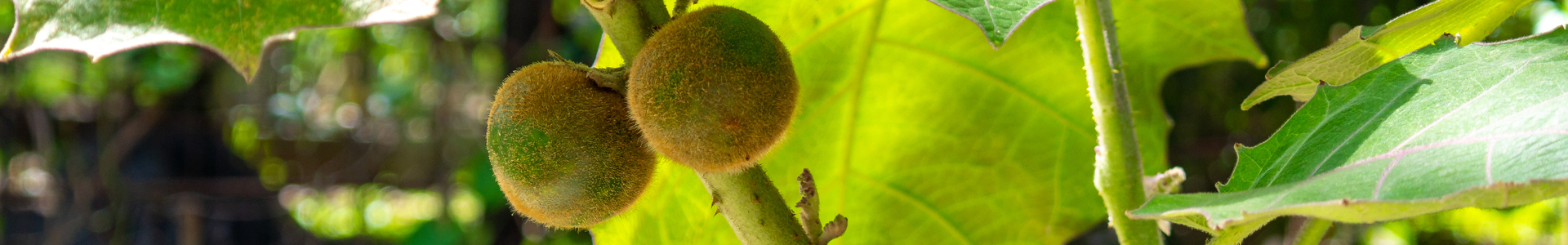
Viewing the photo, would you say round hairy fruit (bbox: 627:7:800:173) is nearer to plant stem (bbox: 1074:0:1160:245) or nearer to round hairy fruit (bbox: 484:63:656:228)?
round hairy fruit (bbox: 484:63:656:228)

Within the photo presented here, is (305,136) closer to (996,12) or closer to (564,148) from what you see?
(564,148)

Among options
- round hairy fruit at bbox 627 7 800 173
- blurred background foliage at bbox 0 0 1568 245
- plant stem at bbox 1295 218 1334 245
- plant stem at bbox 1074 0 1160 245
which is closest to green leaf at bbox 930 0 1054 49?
round hairy fruit at bbox 627 7 800 173

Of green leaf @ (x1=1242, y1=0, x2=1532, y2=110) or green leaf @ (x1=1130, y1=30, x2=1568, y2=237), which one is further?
green leaf @ (x1=1242, y1=0, x2=1532, y2=110)

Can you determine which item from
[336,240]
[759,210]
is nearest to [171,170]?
[336,240]

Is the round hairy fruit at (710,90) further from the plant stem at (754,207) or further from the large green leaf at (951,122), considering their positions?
the large green leaf at (951,122)

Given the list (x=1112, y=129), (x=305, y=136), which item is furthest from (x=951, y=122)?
(x=305, y=136)

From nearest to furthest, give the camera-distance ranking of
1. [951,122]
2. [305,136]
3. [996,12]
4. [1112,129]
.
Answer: [996,12] < [1112,129] < [951,122] < [305,136]

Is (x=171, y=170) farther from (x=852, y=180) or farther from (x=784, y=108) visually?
(x=784, y=108)
